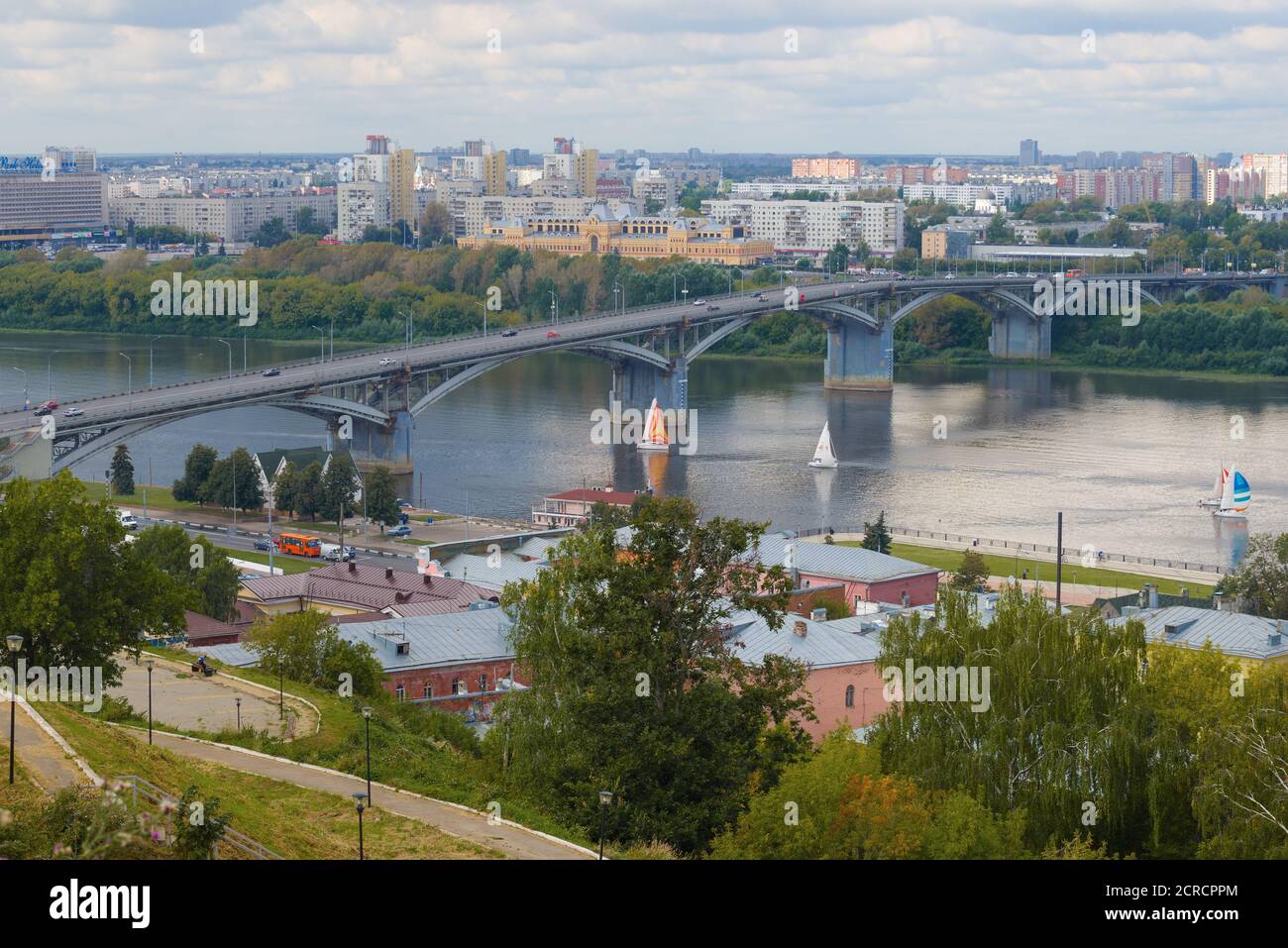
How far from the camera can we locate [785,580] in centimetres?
1148

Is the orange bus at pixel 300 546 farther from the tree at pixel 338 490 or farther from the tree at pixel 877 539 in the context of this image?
the tree at pixel 877 539

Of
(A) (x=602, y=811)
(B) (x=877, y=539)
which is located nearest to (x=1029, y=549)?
(B) (x=877, y=539)

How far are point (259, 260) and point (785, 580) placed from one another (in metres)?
67.6

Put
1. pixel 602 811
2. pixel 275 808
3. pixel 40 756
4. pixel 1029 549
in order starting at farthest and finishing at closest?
pixel 1029 549
pixel 275 808
pixel 602 811
pixel 40 756

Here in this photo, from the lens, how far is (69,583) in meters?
12.8

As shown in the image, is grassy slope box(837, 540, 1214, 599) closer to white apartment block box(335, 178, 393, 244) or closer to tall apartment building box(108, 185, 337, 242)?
tall apartment building box(108, 185, 337, 242)

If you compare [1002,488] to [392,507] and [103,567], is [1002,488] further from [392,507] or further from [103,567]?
[103,567]

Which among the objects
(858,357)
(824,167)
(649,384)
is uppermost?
(824,167)

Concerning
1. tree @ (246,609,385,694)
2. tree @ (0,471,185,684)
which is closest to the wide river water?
tree @ (246,609,385,694)

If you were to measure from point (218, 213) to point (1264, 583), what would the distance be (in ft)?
313

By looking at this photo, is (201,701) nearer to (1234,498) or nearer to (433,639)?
(433,639)

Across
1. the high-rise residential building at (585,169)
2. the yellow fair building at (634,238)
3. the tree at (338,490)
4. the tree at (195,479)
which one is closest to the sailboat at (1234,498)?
the tree at (338,490)

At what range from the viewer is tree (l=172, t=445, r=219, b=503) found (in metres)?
31.5
